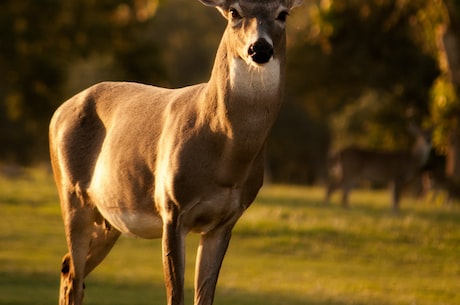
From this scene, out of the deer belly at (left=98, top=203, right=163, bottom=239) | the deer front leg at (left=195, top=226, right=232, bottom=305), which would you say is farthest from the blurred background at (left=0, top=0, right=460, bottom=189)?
the deer front leg at (left=195, top=226, right=232, bottom=305)

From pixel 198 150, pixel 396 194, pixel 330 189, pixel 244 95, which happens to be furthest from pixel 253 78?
pixel 330 189

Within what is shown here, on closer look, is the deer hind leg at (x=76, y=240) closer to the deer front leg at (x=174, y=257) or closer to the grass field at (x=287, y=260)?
the deer front leg at (x=174, y=257)

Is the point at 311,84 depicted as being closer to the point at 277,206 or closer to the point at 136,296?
the point at 277,206

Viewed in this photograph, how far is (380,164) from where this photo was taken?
3316cm

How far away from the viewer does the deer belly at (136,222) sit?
328 inches

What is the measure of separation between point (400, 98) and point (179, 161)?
3292 cm

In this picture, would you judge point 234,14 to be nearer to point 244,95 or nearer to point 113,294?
point 244,95

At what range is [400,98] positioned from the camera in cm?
4025

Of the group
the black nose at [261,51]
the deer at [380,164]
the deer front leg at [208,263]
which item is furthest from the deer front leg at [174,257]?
the deer at [380,164]

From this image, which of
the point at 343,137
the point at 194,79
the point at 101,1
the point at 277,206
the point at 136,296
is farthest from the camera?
the point at 194,79

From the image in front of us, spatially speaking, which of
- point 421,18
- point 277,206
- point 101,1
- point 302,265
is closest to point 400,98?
point 101,1

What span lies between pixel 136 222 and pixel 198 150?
0.86 metres

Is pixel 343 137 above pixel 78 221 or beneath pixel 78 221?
beneath

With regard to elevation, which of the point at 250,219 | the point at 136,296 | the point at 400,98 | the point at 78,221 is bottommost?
the point at 400,98
